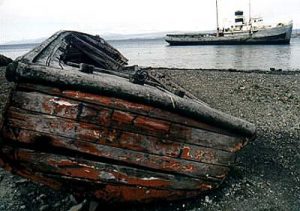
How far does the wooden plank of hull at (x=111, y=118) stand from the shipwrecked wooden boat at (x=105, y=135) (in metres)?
0.01

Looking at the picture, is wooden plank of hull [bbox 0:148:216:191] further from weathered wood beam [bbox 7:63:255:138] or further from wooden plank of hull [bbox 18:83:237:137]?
weathered wood beam [bbox 7:63:255:138]

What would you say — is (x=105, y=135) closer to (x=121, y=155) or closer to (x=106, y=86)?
(x=121, y=155)

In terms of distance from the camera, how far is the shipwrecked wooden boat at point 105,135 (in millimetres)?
3596

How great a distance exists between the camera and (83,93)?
Result: 3611 mm

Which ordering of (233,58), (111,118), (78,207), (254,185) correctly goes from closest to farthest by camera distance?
(111,118) → (78,207) → (254,185) → (233,58)

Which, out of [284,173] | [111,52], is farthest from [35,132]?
[111,52]

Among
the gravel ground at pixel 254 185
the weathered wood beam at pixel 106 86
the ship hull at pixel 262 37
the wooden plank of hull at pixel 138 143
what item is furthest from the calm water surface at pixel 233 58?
the weathered wood beam at pixel 106 86

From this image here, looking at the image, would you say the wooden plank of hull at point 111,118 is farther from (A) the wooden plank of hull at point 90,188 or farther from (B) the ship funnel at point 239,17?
(B) the ship funnel at point 239,17

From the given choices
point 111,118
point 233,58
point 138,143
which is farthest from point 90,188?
point 233,58

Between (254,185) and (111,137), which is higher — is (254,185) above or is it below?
below

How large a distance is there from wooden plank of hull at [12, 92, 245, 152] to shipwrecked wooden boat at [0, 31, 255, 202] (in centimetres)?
1

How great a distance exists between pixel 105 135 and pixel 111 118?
21 cm

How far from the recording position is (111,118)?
3727mm

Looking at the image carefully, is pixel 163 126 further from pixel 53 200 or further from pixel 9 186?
pixel 9 186
